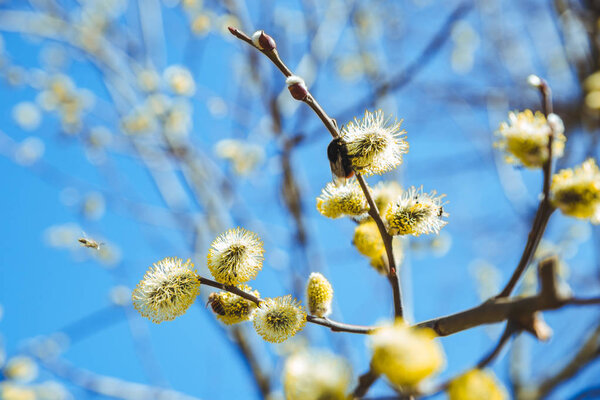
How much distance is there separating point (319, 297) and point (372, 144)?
43 centimetres

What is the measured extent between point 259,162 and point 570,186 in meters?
3.40

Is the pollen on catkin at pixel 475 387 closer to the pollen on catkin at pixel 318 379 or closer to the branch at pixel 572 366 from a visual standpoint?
the pollen on catkin at pixel 318 379

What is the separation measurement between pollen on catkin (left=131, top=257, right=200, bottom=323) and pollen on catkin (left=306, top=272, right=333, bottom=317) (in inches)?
11.6

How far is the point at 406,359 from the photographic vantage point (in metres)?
A: 0.64

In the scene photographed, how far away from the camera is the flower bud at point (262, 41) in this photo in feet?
3.21

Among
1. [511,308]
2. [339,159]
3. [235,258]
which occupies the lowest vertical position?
[511,308]

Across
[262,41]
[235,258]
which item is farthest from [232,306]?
[262,41]

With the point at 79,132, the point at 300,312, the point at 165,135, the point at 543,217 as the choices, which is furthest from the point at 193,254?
the point at 543,217

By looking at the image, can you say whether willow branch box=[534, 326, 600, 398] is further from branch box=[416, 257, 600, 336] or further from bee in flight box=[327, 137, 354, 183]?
bee in flight box=[327, 137, 354, 183]

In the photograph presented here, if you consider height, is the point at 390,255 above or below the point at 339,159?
below

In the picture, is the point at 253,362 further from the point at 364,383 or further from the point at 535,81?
the point at 535,81

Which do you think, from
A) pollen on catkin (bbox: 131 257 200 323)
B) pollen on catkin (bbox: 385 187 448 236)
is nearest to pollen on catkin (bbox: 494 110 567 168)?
pollen on catkin (bbox: 385 187 448 236)

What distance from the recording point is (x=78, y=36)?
4.03 m

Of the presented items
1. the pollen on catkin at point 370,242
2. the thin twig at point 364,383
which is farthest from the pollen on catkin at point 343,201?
the thin twig at point 364,383
